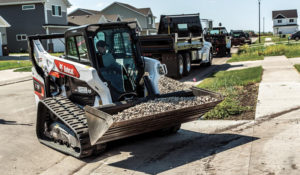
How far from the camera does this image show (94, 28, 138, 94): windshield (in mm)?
7246

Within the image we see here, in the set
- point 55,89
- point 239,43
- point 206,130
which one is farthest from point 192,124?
point 239,43

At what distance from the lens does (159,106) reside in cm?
654

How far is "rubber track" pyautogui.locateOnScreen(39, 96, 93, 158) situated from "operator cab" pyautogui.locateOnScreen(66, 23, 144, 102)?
0.79m

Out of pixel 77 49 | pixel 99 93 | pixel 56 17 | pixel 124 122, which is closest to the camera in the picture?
pixel 124 122

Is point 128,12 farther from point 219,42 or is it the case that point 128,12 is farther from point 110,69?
point 110,69

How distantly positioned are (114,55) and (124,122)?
84.1 inches

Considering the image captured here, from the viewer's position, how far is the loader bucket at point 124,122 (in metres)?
5.69

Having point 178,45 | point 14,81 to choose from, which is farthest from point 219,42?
point 14,81

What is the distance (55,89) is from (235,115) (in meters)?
4.25

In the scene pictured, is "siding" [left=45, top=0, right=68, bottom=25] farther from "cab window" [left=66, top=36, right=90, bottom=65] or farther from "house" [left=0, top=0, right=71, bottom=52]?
"cab window" [left=66, top=36, right=90, bottom=65]

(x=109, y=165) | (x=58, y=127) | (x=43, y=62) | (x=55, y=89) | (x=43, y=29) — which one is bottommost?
(x=109, y=165)

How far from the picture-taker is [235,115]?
930 centimetres

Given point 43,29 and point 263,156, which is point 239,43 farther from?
point 263,156

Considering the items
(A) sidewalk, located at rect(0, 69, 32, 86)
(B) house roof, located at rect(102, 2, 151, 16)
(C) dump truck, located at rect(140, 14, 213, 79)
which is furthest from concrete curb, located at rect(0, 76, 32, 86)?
(B) house roof, located at rect(102, 2, 151, 16)
